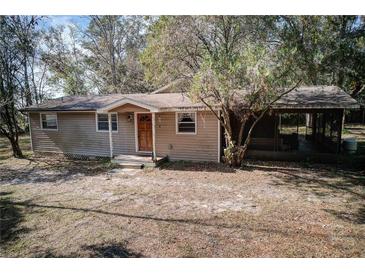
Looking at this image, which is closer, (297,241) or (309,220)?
(297,241)

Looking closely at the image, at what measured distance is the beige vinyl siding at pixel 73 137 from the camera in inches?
532

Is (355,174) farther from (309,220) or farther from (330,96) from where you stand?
(309,220)

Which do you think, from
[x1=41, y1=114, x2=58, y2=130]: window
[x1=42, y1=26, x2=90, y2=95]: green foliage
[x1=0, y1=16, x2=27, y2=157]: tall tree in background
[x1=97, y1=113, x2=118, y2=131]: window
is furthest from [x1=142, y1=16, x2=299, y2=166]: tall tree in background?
[x1=42, y1=26, x2=90, y2=95]: green foliage

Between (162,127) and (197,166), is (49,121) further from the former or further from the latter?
(197,166)

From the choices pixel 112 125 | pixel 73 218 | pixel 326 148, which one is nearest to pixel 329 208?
pixel 73 218

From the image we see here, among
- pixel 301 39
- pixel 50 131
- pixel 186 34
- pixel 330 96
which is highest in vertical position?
pixel 186 34

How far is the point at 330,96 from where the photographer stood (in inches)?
452

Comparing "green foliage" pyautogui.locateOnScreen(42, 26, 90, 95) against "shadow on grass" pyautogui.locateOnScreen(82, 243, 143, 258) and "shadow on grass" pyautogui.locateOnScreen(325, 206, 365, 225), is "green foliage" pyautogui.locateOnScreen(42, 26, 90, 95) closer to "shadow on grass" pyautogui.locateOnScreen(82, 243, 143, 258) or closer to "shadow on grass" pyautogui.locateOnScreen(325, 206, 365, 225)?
"shadow on grass" pyautogui.locateOnScreen(82, 243, 143, 258)

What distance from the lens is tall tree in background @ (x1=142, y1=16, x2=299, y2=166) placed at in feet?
28.5

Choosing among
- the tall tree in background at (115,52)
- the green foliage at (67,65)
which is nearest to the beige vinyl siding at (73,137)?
→ the tall tree in background at (115,52)

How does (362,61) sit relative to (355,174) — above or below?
above

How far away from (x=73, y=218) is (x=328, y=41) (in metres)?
9.74

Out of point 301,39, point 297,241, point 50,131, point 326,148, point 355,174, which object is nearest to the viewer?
point 297,241

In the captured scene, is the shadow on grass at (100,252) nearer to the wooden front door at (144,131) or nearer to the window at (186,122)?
the window at (186,122)
